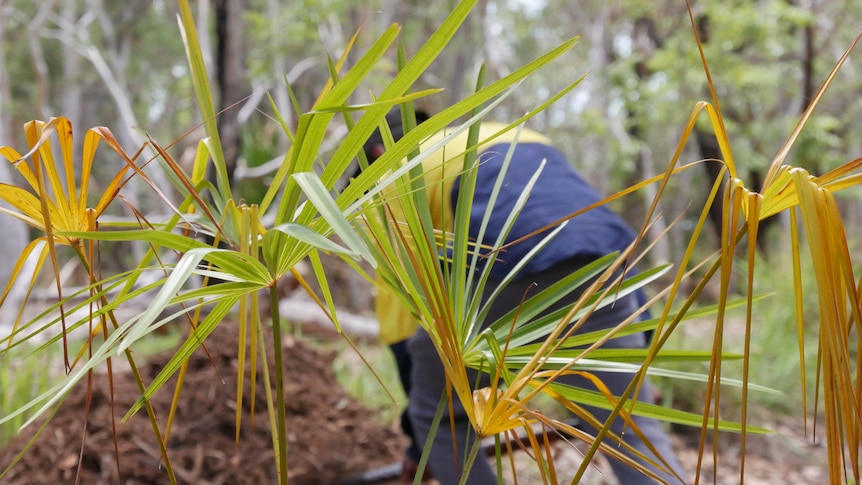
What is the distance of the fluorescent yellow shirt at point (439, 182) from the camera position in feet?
3.76

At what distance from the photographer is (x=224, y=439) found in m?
2.63

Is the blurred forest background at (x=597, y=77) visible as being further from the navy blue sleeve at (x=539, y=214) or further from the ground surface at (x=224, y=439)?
the ground surface at (x=224, y=439)

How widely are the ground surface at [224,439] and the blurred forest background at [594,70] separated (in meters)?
1.30

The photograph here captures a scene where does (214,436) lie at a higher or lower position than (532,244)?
lower

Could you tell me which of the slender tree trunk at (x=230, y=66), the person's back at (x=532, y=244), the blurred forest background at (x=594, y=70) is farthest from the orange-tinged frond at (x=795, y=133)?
the slender tree trunk at (x=230, y=66)

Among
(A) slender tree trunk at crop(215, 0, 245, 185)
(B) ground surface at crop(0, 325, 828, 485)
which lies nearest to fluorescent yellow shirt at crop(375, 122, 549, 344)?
(B) ground surface at crop(0, 325, 828, 485)

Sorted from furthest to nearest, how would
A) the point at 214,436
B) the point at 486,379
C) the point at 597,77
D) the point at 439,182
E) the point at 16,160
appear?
the point at 597,77
the point at 214,436
the point at 486,379
the point at 439,182
the point at 16,160

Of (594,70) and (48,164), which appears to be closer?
(48,164)

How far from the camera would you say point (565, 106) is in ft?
42.2

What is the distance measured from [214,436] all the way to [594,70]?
147 inches

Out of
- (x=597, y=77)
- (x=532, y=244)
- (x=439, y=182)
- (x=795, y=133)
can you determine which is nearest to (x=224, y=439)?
(x=532, y=244)

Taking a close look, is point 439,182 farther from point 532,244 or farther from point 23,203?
point 532,244

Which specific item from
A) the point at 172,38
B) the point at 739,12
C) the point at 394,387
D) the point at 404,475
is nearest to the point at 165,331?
the point at 394,387

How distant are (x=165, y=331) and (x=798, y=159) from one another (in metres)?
7.16
